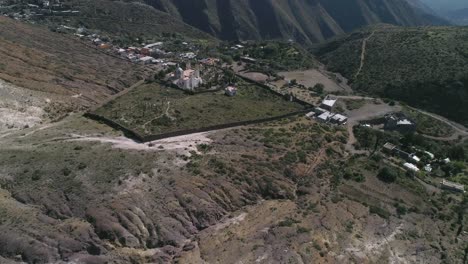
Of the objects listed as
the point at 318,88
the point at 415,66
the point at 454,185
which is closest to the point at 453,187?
the point at 454,185

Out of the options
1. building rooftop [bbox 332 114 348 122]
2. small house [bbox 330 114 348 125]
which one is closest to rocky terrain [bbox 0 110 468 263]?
small house [bbox 330 114 348 125]

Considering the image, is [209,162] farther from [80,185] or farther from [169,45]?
[169,45]

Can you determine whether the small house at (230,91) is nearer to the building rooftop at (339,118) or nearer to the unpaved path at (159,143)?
the building rooftop at (339,118)

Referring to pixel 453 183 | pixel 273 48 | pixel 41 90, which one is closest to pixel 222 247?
pixel 453 183

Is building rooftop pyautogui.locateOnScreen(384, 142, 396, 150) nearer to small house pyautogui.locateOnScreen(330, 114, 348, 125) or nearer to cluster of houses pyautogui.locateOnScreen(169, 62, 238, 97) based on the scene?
small house pyautogui.locateOnScreen(330, 114, 348, 125)

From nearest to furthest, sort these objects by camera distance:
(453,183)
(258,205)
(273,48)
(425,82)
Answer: (258,205) < (453,183) < (425,82) < (273,48)
